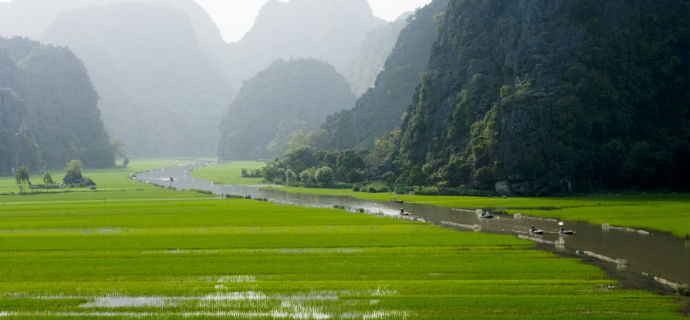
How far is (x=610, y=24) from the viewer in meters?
92.9

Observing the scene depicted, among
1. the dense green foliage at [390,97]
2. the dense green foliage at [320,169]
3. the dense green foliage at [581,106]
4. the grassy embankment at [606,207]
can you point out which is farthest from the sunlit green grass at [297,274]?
the dense green foliage at [390,97]

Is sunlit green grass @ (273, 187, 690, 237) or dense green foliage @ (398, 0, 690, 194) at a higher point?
dense green foliage @ (398, 0, 690, 194)

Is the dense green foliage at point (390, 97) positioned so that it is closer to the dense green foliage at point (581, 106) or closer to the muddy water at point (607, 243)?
the dense green foliage at point (581, 106)

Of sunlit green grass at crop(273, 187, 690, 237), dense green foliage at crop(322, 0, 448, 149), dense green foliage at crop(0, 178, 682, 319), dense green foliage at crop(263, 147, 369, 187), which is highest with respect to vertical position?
dense green foliage at crop(322, 0, 448, 149)

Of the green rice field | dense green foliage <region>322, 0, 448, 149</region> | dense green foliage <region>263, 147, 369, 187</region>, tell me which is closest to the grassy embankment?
the green rice field

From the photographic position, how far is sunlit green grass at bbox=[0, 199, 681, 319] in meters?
24.4

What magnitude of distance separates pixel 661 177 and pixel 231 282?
7552 centimetres

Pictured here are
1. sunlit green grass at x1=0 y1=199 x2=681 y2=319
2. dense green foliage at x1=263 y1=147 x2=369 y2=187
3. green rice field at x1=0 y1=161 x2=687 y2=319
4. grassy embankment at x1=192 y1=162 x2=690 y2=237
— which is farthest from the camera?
dense green foliage at x1=263 y1=147 x2=369 y2=187

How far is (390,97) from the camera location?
7372 inches

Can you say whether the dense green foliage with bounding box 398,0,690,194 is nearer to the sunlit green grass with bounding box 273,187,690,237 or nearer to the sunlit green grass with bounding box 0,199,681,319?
the sunlit green grass with bounding box 273,187,690,237

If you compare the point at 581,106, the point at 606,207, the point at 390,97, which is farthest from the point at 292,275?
the point at 390,97

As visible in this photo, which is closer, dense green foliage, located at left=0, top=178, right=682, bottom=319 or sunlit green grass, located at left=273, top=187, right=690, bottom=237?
dense green foliage, located at left=0, top=178, right=682, bottom=319

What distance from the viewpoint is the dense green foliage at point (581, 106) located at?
84875 millimetres

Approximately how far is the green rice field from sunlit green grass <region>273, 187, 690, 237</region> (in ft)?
53.5
